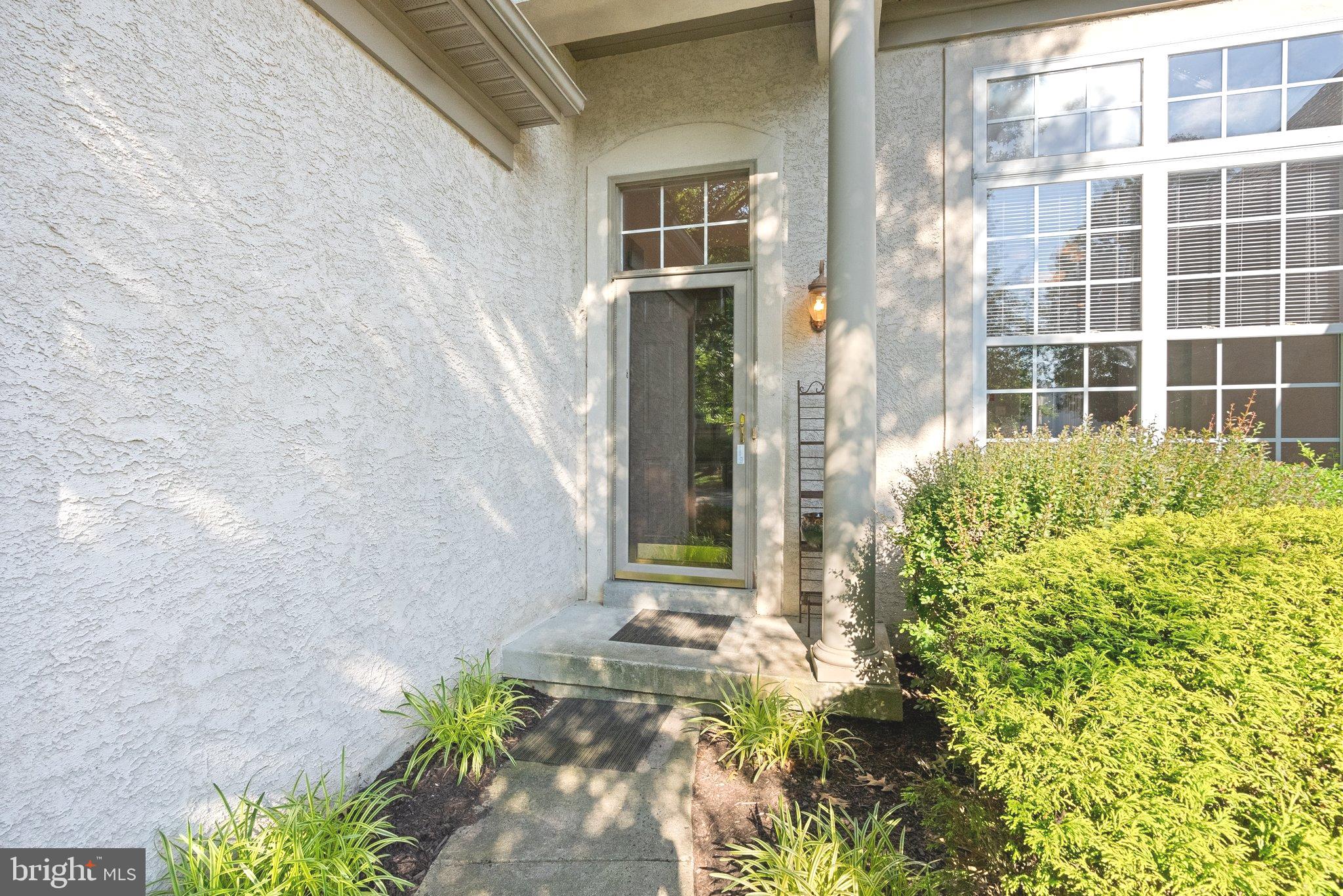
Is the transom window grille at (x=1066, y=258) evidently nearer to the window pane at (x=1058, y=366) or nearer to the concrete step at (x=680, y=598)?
the window pane at (x=1058, y=366)

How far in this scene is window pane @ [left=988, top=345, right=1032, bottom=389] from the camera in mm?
3928

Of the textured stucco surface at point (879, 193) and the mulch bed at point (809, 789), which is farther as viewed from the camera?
the textured stucco surface at point (879, 193)

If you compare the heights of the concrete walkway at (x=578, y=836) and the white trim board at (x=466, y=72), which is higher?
the white trim board at (x=466, y=72)

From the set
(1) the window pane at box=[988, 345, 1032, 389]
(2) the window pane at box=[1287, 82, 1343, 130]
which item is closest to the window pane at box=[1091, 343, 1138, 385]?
(1) the window pane at box=[988, 345, 1032, 389]

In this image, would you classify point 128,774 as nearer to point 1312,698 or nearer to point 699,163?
point 1312,698

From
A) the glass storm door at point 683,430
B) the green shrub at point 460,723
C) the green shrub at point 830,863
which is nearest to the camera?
the green shrub at point 830,863

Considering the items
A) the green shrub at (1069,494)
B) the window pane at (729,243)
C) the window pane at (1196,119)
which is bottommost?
the green shrub at (1069,494)

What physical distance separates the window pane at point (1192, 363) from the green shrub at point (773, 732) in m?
3.03

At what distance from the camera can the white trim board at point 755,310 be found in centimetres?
419

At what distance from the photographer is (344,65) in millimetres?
2439

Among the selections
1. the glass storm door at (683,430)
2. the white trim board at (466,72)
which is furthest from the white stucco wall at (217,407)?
the glass storm door at (683,430)

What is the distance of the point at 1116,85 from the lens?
12.4ft

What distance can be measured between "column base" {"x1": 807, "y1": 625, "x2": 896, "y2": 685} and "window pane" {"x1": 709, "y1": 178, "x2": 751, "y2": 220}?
3058 mm

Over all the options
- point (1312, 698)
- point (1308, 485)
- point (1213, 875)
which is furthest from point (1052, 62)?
point (1213, 875)
